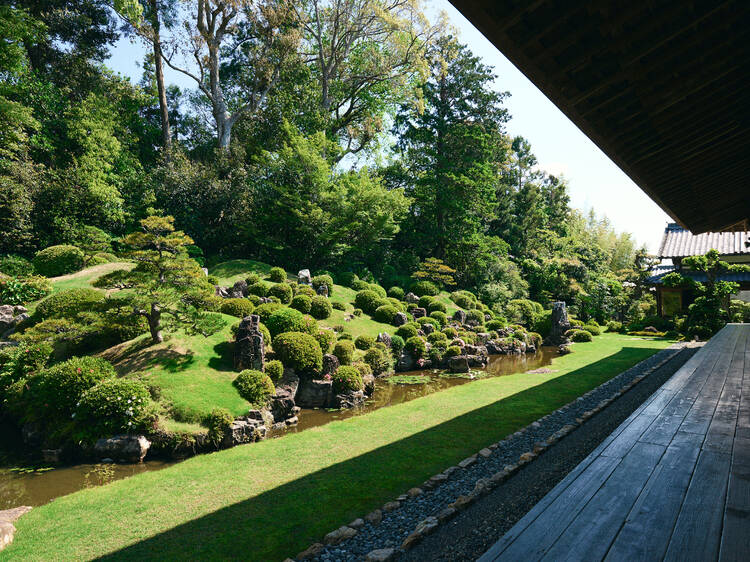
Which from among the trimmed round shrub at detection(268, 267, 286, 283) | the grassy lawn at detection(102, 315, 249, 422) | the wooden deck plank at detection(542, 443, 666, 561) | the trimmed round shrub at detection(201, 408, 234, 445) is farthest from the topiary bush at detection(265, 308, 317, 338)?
the wooden deck plank at detection(542, 443, 666, 561)

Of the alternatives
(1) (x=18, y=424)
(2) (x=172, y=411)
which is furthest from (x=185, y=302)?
(1) (x=18, y=424)

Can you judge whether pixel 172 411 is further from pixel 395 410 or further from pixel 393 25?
pixel 393 25

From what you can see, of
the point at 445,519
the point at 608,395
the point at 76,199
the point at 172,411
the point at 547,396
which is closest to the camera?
the point at 445,519

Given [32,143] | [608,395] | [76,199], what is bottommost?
[608,395]

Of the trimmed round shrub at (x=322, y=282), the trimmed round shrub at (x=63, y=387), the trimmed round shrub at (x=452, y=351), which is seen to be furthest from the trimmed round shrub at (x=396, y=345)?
the trimmed round shrub at (x=63, y=387)

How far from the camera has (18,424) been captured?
7.66m

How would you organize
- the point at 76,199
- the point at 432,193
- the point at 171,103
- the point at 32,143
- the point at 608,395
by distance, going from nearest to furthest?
1. the point at 608,395
2. the point at 76,199
3. the point at 32,143
4. the point at 432,193
5. the point at 171,103

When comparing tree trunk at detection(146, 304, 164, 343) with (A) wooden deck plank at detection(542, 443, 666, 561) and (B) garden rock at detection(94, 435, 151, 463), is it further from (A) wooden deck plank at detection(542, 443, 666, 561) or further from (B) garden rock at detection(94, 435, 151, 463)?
(A) wooden deck plank at detection(542, 443, 666, 561)

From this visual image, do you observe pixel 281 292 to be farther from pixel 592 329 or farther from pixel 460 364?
pixel 592 329

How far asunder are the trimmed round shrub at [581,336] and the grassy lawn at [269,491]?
35.7ft

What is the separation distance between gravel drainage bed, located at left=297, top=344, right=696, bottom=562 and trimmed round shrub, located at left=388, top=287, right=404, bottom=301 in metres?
12.1

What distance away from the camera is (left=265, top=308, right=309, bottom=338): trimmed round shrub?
10.8 metres

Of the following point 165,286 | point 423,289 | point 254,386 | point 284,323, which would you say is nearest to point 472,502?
point 254,386

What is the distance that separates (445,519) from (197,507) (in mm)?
3185
